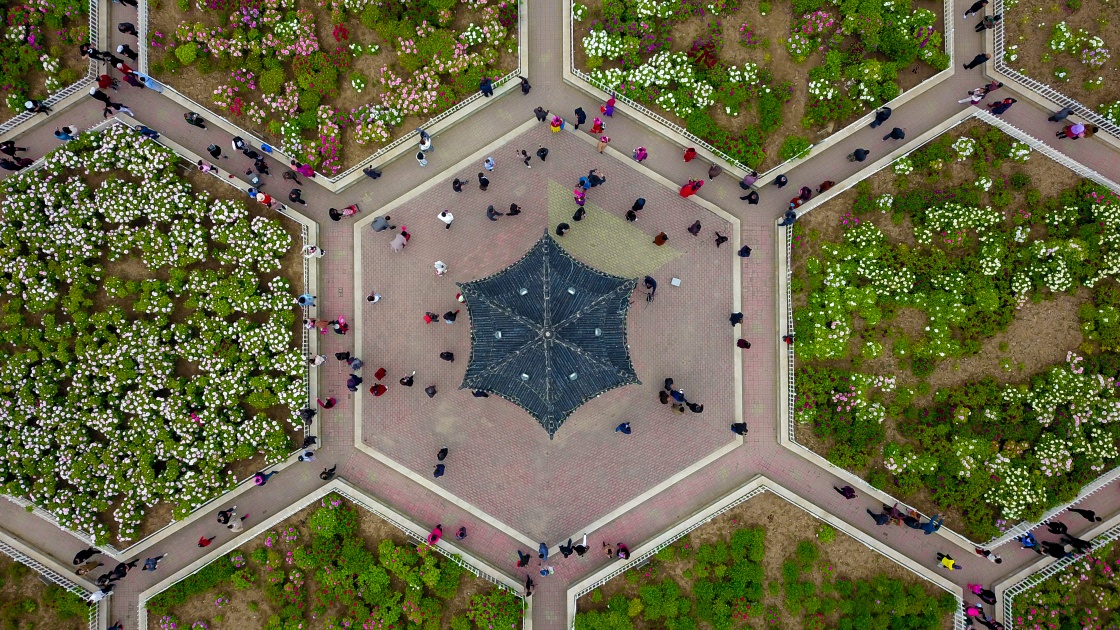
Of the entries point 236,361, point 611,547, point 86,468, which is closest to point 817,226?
point 611,547

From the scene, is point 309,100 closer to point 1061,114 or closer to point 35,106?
point 35,106

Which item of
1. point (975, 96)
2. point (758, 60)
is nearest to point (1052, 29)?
point (975, 96)

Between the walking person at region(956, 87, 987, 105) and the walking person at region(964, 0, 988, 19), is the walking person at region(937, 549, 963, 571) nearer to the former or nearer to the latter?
the walking person at region(956, 87, 987, 105)

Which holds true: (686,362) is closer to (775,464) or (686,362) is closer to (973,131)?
(775,464)

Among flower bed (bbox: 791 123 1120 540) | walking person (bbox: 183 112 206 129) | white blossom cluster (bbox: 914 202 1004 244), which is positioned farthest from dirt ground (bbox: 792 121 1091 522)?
walking person (bbox: 183 112 206 129)

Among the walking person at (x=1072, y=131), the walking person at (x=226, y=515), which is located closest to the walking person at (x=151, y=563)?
the walking person at (x=226, y=515)
